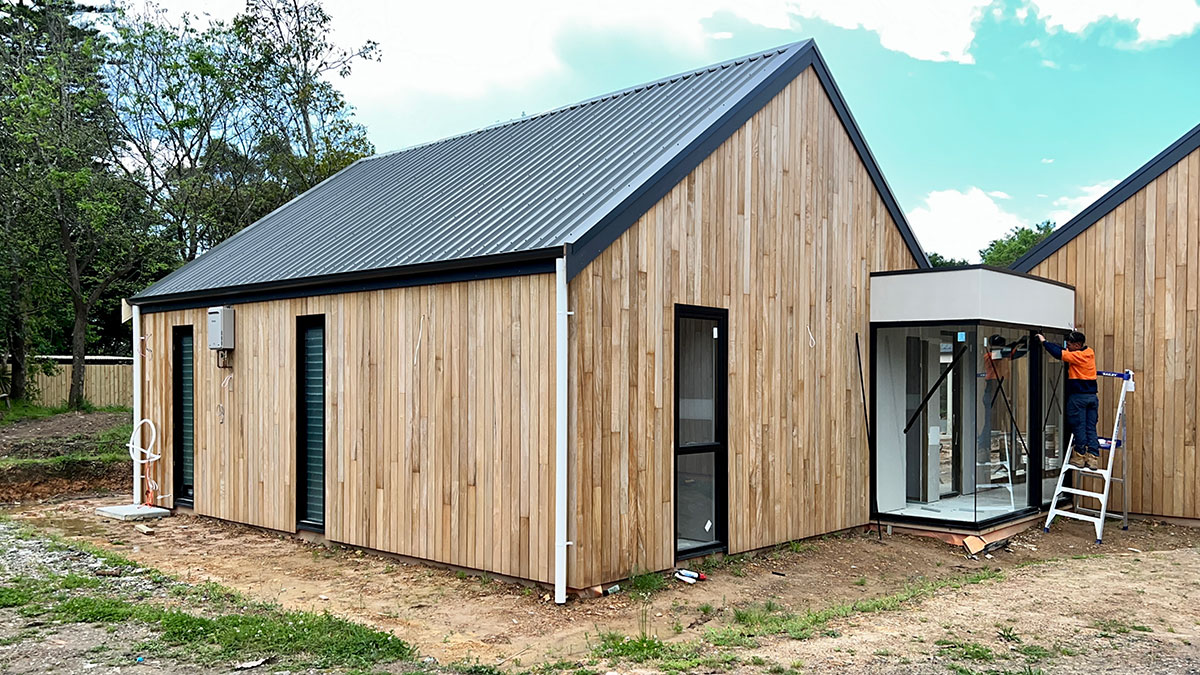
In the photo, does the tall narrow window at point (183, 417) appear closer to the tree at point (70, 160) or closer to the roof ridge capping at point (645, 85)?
the roof ridge capping at point (645, 85)

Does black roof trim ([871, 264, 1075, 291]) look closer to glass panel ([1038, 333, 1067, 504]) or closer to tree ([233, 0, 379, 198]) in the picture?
glass panel ([1038, 333, 1067, 504])

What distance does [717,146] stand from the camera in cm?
855

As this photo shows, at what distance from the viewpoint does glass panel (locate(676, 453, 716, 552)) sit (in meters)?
8.17

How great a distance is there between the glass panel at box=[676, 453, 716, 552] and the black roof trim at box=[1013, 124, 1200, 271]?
641 cm

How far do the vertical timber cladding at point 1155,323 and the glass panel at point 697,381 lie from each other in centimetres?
609

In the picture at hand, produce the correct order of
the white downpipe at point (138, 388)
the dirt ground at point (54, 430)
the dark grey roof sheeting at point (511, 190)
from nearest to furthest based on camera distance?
the dark grey roof sheeting at point (511, 190) → the white downpipe at point (138, 388) → the dirt ground at point (54, 430)

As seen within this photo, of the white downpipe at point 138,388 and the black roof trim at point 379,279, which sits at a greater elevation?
the black roof trim at point 379,279

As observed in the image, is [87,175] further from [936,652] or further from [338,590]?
[936,652]

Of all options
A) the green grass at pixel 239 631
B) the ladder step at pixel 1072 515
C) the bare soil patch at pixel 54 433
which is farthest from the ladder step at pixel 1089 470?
the bare soil patch at pixel 54 433

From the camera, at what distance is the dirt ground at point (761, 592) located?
604 centimetres

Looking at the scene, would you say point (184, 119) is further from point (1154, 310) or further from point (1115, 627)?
point (1115, 627)

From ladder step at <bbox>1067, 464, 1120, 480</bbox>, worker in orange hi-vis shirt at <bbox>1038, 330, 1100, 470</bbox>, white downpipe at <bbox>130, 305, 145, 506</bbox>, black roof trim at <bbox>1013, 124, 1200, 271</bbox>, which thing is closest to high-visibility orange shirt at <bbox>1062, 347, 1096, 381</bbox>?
worker in orange hi-vis shirt at <bbox>1038, 330, 1100, 470</bbox>

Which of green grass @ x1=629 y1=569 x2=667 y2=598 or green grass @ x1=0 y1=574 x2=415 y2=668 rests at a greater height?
green grass @ x1=0 y1=574 x2=415 y2=668

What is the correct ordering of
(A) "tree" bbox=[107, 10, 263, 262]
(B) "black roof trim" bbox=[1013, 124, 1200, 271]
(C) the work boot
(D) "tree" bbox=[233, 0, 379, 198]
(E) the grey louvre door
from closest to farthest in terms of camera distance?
1. (E) the grey louvre door
2. (C) the work boot
3. (B) "black roof trim" bbox=[1013, 124, 1200, 271]
4. (A) "tree" bbox=[107, 10, 263, 262]
5. (D) "tree" bbox=[233, 0, 379, 198]
